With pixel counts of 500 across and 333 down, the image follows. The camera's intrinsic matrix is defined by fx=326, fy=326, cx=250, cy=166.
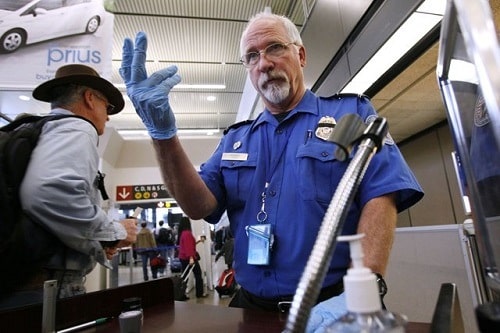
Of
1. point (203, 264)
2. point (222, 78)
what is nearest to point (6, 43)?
point (222, 78)

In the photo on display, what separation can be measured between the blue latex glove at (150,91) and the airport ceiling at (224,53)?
5.91 ft

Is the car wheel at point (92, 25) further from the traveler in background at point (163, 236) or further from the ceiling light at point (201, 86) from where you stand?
the traveler in background at point (163, 236)

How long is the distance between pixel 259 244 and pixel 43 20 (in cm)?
216

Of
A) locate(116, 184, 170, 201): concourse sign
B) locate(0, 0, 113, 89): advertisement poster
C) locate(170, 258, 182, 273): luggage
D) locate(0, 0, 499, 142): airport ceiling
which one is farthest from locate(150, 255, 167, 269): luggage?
locate(0, 0, 113, 89): advertisement poster

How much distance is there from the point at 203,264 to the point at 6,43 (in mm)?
7039

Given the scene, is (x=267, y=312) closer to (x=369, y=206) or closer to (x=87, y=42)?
(x=369, y=206)

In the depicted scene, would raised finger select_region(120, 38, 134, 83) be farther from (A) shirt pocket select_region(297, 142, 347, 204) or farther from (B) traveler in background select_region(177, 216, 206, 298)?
(B) traveler in background select_region(177, 216, 206, 298)

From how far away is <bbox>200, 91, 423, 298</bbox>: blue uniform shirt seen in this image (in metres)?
0.87

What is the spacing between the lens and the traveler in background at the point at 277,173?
86 centimetres

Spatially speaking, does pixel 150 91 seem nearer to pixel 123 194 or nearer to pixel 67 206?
pixel 67 206

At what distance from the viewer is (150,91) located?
92 cm

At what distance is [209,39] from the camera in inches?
223

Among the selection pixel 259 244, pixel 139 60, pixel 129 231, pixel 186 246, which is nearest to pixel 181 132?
pixel 186 246

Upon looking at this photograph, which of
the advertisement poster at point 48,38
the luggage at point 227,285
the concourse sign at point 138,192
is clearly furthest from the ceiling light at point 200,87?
the advertisement poster at point 48,38
